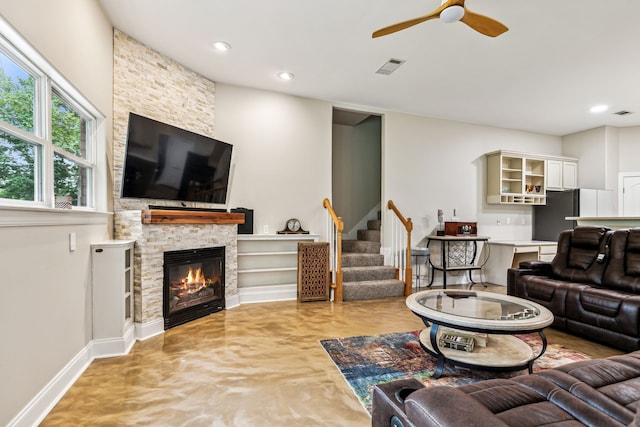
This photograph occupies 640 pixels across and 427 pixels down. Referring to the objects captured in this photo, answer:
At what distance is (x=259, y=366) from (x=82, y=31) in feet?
9.92

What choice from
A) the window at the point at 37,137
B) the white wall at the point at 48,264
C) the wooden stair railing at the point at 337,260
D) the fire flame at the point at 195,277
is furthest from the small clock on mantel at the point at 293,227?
the window at the point at 37,137

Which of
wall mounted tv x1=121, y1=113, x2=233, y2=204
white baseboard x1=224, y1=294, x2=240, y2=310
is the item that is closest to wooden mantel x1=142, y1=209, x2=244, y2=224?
wall mounted tv x1=121, y1=113, x2=233, y2=204

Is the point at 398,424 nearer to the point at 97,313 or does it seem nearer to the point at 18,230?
the point at 18,230

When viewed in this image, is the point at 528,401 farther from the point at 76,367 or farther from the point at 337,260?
the point at 337,260

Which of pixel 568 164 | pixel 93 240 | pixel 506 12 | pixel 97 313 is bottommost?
pixel 97 313

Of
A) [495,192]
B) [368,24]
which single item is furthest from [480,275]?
[368,24]

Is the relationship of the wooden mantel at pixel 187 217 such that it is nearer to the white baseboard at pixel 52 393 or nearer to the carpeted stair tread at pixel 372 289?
the white baseboard at pixel 52 393

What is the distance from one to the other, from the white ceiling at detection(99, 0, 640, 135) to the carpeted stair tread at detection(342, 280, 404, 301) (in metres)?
2.86

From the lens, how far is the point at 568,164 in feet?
21.0

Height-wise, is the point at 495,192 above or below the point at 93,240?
above

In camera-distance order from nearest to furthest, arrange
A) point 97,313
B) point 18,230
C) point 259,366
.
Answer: point 18,230, point 259,366, point 97,313

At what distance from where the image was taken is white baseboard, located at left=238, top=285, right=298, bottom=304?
4.39 m

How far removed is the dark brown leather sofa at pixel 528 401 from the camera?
914 millimetres

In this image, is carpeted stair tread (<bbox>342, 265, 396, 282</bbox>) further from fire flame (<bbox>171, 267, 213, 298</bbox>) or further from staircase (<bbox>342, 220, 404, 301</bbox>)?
fire flame (<bbox>171, 267, 213, 298</bbox>)
